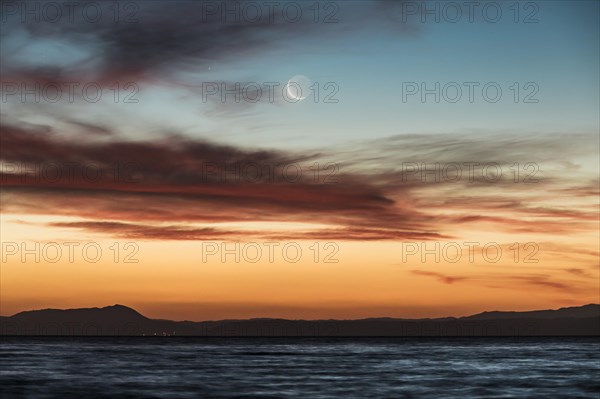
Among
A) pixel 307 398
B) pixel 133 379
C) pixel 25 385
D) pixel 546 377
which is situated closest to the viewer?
pixel 307 398

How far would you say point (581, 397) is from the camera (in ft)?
231

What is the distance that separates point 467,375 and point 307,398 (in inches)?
1443

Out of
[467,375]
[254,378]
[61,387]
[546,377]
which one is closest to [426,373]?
[467,375]

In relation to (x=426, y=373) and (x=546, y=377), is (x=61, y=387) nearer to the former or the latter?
(x=426, y=373)

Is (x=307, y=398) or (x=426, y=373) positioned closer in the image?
(x=307, y=398)

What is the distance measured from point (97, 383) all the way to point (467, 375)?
43050mm

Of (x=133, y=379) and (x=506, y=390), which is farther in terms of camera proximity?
(x=133, y=379)

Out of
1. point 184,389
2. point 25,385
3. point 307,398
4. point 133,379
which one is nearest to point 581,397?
point 307,398

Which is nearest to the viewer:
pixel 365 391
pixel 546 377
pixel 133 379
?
pixel 365 391

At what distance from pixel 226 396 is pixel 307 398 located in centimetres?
813

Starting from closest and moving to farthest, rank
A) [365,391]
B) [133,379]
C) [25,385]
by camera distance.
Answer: [365,391] < [25,385] < [133,379]

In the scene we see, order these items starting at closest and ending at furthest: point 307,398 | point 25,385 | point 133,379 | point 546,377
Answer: point 307,398 < point 25,385 < point 133,379 < point 546,377

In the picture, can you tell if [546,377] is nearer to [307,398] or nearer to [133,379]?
[307,398]

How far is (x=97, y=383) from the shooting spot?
8450 cm
